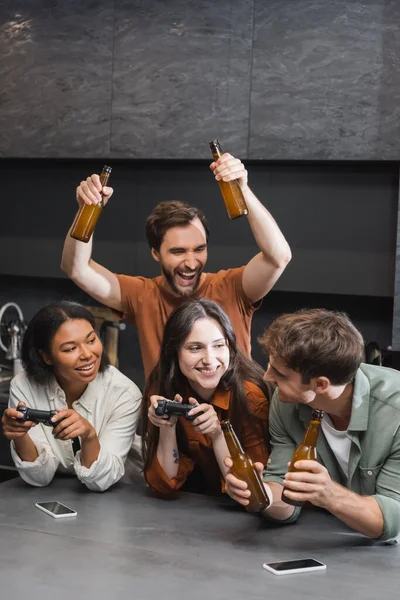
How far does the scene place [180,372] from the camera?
2.36 m

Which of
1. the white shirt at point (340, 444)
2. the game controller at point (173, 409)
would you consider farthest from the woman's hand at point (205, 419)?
the white shirt at point (340, 444)

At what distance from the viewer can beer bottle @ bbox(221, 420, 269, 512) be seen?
198 centimetres

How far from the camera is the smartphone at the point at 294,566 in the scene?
1.73 m

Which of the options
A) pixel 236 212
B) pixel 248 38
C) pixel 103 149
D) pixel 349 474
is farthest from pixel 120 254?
pixel 349 474

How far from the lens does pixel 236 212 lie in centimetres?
239

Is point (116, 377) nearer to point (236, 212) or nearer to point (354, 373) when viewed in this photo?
point (236, 212)

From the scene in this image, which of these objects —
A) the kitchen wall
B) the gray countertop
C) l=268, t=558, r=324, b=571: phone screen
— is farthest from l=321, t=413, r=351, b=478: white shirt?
the kitchen wall

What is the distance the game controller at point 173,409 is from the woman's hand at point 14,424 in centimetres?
36

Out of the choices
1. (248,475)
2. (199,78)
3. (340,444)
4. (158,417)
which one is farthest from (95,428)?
(199,78)

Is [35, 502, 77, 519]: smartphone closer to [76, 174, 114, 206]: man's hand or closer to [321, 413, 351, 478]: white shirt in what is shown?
[321, 413, 351, 478]: white shirt

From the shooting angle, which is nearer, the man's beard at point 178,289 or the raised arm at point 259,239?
the raised arm at point 259,239

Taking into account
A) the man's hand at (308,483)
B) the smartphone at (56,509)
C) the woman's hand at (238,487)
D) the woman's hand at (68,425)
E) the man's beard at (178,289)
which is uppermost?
the man's beard at (178,289)

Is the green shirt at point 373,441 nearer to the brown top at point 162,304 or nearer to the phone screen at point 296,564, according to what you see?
the phone screen at point 296,564

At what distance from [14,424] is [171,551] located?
0.63m
